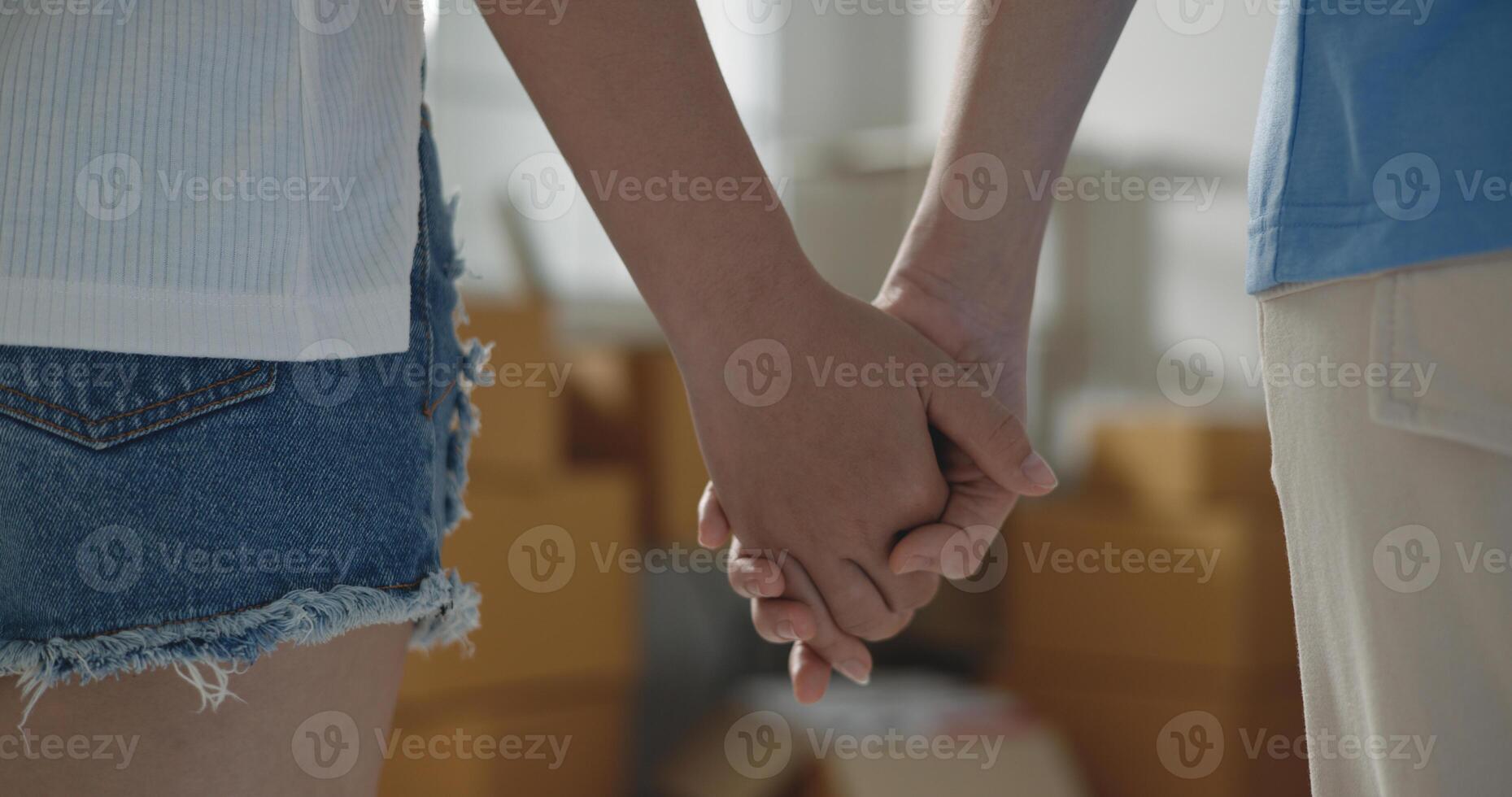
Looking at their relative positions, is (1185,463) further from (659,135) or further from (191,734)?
(191,734)

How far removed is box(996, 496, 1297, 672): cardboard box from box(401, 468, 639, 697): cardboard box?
0.75 meters

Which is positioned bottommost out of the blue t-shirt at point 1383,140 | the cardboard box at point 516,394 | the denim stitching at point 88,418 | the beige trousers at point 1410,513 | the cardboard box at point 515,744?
the cardboard box at point 515,744

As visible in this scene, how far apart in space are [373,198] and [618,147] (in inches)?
6.8

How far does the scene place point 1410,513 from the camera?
0.52 meters

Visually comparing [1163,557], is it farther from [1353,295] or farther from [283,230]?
[283,230]

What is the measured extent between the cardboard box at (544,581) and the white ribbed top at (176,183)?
1.31 m

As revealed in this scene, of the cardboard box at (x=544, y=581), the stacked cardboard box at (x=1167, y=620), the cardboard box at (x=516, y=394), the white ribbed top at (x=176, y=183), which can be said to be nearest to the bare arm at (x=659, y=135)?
the white ribbed top at (x=176, y=183)

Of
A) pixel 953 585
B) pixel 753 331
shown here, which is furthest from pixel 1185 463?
pixel 753 331

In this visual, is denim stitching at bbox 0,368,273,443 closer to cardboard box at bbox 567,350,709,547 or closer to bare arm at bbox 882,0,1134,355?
bare arm at bbox 882,0,1134,355

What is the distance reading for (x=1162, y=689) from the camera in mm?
2094

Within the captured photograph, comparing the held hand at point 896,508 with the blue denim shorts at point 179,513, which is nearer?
the blue denim shorts at point 179,513

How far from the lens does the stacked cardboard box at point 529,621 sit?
6.22 feet

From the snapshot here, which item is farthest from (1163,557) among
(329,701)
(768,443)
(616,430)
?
(329,701)

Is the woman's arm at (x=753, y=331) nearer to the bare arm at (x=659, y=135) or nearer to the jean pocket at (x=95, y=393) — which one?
the bare arm at (x=659, y=135)
